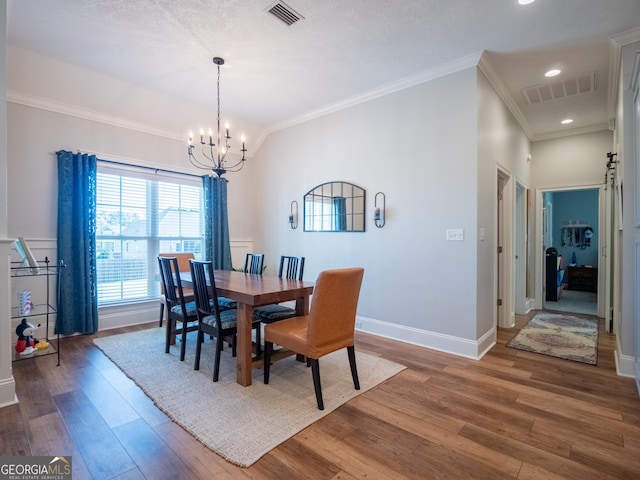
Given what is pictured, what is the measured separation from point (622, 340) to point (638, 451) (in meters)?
1.41

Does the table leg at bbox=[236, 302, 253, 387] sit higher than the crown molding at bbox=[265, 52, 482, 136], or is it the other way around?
the crown molding at bbox=[265, 52, 482, 136]

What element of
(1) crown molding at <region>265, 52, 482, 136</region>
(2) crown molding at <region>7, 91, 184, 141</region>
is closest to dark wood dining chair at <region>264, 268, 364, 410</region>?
(1) crown molding at <region>265, 52, 482, 136</region>

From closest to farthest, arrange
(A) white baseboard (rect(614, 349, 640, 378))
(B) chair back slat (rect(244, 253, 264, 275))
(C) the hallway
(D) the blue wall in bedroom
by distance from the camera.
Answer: (A) white baseboard (rect(614, 349, 640, 378)), (B) chair back slat (rect(244, 253, 264, 275)), (C) the hallway, (D) the blue wall in bedroom

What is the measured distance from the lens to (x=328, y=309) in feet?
7.22

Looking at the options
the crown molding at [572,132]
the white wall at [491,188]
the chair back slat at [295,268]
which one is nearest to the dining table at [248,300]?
the chair back slat at [295,268]

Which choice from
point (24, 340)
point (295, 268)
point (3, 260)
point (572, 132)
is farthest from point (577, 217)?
point (24, 340)

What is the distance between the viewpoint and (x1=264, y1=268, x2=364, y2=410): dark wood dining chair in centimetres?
214

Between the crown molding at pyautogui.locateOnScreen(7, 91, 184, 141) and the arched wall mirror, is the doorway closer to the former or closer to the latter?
the arched wall mirror

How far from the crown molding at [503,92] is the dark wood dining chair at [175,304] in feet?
11.6

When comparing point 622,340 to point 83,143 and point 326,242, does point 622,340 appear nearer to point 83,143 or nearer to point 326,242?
point 326,242

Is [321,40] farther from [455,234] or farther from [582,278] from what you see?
[582,278]

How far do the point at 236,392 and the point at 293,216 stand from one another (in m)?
2.91

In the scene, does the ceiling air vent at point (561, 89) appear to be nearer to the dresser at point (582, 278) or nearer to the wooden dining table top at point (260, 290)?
the wooden dining table top at point (260, 290)

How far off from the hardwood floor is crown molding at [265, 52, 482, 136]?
9.61 ft
